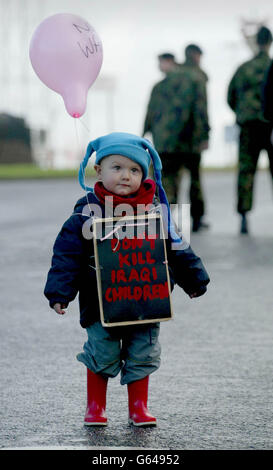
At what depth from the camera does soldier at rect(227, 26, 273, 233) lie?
12234mm

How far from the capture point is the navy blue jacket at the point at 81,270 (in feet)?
14.7

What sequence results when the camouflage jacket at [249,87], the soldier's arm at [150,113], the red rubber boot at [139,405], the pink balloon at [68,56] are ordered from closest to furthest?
the red rubber boot at [139,405], the pink balloon at [68,56], the camouflage jacket at [249,87], the soldier's arm at [150,113]

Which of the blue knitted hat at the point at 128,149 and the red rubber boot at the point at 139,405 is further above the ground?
the blue knitted hat at the point at 128,149

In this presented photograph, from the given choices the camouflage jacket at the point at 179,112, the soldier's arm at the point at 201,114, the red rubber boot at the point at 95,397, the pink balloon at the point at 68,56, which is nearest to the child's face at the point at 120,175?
the pink balloon at the point at 68,56

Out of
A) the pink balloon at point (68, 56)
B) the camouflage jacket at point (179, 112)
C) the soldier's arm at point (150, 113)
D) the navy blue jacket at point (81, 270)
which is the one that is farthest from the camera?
the soldier's arm at point (150, 113)

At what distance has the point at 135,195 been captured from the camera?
15.0 ft

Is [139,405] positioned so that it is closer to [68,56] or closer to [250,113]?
[68,56]

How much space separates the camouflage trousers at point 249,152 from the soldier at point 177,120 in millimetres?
648

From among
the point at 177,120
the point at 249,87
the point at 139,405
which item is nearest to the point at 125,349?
the point at 139,405

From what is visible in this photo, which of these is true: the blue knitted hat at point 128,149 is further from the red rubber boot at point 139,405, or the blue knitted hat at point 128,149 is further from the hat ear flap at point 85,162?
the red rubber boot at point 139,405

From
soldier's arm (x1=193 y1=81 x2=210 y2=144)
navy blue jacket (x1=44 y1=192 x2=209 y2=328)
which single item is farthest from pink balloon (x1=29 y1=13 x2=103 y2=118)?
soldier's arm (x1=193 y1=81 x2=210 y2=144)

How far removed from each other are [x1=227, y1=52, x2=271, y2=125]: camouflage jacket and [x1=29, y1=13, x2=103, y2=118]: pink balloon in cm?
725

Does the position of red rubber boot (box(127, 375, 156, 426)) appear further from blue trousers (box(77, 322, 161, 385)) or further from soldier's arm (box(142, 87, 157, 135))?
soldier's arm (box(142, 87, 157, 135))

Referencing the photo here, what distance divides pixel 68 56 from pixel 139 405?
1.48 metres
